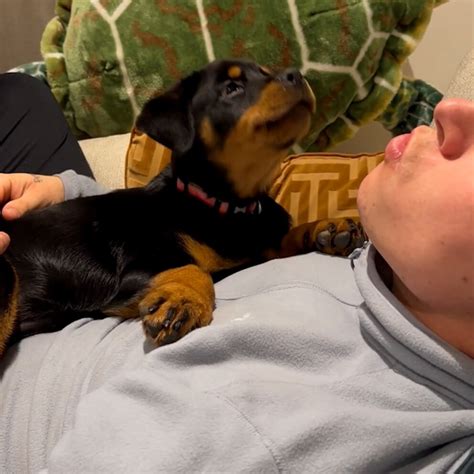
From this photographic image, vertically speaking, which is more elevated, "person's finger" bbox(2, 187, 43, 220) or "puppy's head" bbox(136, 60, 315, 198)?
"puppy's head" bbox(136, 60, 315, 198)

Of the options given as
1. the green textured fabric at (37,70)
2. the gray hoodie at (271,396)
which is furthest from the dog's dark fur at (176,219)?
the green textured fabric at (37,70)

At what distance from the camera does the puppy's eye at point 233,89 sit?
1378mm

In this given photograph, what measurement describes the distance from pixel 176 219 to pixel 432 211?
71cm

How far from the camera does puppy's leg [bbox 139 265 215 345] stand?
0.93 metres

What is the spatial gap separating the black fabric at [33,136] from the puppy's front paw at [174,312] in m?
0.73

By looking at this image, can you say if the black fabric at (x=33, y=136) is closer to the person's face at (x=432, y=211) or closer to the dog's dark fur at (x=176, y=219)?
the dog's dark fur at (x=176, y=219)

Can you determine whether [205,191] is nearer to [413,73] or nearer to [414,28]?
[414,28]

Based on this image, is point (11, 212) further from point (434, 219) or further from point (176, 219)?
point (434, 219)

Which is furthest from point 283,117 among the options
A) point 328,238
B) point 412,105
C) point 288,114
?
point 412,105

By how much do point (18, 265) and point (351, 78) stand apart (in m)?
1.16

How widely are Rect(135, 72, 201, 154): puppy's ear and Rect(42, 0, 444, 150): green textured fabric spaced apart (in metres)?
0.52

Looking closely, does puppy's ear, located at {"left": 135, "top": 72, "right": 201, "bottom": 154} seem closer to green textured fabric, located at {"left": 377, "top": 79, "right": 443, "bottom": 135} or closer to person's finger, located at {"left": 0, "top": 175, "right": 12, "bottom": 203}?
person's finger, located at {"left": 0, "top": 175, "right": 12, "bottom": 203}

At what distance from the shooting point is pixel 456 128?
0.78m

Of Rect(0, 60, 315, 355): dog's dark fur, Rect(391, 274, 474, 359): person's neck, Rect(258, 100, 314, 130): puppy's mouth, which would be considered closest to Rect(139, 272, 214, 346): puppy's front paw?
Rect(0, 60, 315, 355): dog's dark fur
